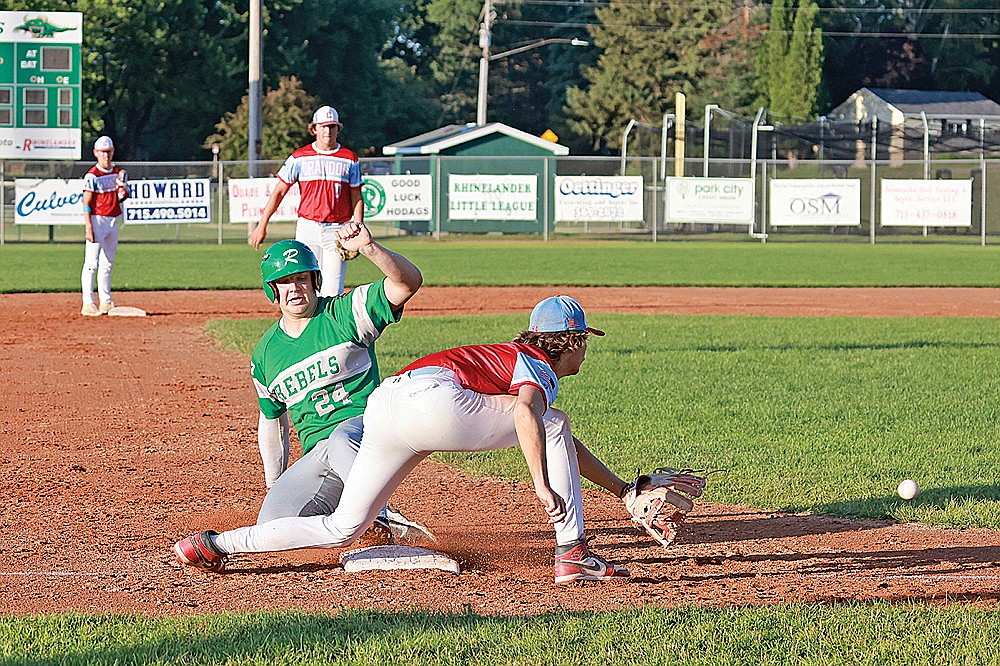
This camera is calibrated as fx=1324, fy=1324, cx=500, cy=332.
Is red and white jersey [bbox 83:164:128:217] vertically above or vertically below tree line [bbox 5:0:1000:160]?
below

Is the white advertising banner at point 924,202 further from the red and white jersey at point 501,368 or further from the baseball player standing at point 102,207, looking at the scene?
the red and white jersey at point 501,368

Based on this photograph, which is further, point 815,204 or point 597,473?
point 815,204

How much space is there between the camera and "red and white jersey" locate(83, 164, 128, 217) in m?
13.4

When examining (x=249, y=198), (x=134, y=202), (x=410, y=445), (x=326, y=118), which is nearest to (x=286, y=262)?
(x=410, y=445)

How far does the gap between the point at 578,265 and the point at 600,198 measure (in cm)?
805

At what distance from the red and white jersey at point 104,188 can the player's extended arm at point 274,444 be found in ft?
28.4

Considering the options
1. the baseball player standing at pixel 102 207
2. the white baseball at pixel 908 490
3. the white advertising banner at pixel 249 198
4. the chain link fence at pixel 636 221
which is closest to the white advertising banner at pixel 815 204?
the chain link fence at pixel 636 221

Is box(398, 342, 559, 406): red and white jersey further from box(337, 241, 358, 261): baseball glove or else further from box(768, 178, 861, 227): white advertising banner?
box(768, 178, 861, 227): white advertising banner

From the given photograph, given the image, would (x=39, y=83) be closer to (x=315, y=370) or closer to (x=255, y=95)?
(x=255, y=95)

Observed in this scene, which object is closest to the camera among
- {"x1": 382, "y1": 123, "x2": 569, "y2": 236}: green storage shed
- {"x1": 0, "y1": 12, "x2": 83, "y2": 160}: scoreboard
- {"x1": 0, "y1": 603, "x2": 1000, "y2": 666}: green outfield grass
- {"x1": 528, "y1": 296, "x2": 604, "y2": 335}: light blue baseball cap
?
{"x1": 0, "y1": 603, "x2": 1000, "y2": 666}: green outfield grass

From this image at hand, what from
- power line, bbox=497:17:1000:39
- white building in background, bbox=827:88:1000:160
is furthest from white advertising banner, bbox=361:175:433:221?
power line, bbox=497:17:1000:39

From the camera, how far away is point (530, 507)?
632 centimetres

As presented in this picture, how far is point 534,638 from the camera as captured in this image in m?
4.11

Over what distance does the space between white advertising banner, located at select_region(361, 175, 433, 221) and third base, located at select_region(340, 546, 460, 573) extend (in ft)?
83.5
